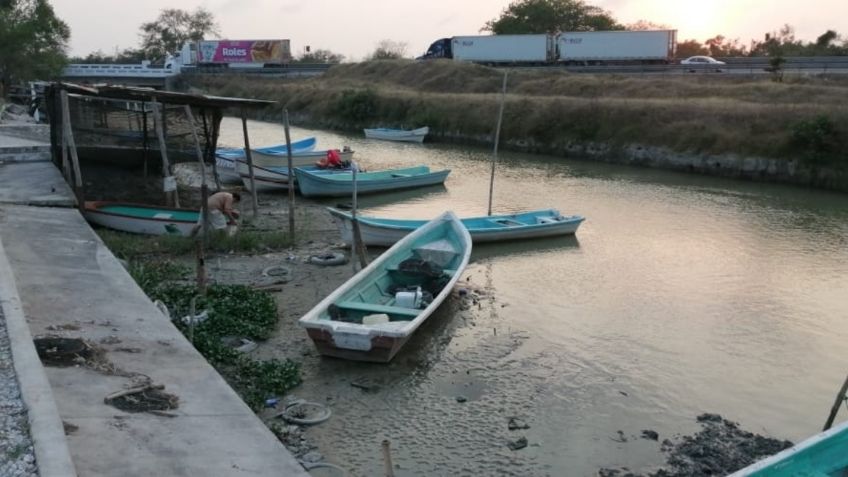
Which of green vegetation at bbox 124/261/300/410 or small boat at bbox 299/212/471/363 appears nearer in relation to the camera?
green vegetation at bbox 124/261/300/410

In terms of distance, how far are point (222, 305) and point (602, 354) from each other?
5.12 metres

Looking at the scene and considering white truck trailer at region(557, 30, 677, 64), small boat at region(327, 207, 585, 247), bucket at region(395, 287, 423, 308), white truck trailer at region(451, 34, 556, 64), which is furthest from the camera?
white truck trailer at region(451, 34, 556, 64)

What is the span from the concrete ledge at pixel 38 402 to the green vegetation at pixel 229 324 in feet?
7.00

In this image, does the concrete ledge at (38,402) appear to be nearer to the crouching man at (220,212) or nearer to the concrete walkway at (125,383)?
the concrete walkway at (125,383)

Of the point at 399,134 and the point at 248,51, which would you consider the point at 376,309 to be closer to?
the point at 399,134

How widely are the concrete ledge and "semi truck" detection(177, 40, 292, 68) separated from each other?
68.8m

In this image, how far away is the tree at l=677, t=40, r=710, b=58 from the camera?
67.9 meters

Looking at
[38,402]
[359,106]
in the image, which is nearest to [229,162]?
[38,402]

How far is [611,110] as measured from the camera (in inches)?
1243

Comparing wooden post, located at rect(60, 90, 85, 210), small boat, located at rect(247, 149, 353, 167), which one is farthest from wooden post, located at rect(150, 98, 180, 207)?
small boat, located at rect(247, 149, 353, 167)

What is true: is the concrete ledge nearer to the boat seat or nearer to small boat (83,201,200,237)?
the boat seat

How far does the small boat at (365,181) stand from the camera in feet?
64.8

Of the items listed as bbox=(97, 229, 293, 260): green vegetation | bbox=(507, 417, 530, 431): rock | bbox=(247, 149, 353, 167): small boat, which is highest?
bbox=(247, 149, 353, 167): small boat

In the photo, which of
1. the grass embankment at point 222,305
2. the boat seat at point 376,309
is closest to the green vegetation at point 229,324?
the grass embankment at point 222,305
